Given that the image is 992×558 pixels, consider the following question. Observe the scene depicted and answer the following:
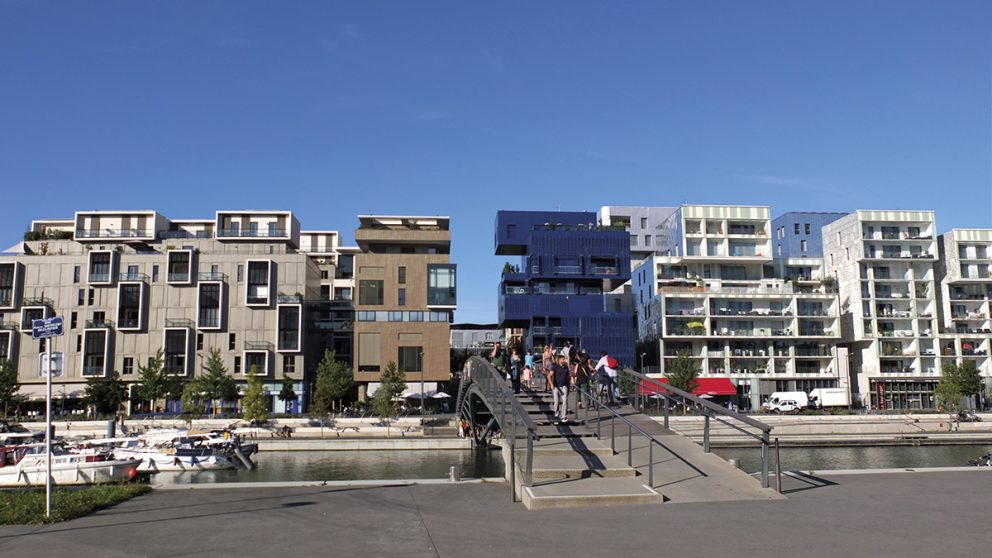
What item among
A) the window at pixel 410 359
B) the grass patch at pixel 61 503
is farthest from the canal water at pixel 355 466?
the window at pixel 410 359

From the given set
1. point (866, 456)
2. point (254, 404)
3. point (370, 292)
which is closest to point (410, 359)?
point (370, 292)

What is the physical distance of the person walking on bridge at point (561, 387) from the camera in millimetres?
19016

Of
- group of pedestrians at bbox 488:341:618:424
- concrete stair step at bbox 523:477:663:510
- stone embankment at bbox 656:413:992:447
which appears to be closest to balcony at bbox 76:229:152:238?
stone embankment at bbox 656:413:992:447

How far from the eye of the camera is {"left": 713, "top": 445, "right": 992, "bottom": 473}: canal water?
38.7 meters

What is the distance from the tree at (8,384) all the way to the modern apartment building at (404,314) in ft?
95.4

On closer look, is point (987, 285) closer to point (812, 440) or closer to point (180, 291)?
point (812, 440)

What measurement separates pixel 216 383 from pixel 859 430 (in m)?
50.9

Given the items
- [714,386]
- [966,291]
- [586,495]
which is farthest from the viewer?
[966,291]

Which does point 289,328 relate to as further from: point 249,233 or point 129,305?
point 249,233

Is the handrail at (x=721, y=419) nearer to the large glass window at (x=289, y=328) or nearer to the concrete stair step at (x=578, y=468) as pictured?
the concrete stair step at (x=578, y=468)

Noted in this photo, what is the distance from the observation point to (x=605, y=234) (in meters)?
80.8

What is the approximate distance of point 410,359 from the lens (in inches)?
2904

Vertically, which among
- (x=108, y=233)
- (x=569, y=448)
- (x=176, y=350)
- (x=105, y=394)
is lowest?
(x=105, y=394)

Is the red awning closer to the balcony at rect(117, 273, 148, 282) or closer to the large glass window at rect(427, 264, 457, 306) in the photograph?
the large glass window at rect(427, 264, 457, 306)
